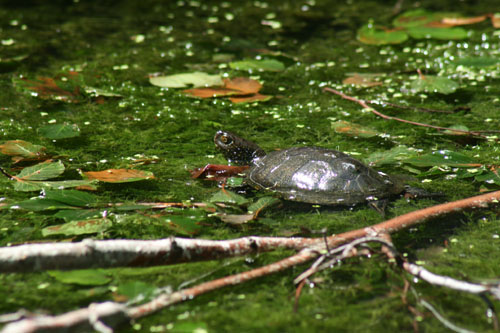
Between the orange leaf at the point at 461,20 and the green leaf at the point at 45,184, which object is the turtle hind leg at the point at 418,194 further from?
the orange leaf at the point at 461,20

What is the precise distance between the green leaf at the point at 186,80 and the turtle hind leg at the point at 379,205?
5.81 feet

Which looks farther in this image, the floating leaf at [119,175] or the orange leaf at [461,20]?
the orange leaf at [461,20]

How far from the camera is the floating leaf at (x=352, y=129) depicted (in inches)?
113

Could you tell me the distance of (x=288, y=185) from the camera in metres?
2.34

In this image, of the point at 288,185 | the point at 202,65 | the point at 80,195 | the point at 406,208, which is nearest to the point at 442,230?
the point at 406,208

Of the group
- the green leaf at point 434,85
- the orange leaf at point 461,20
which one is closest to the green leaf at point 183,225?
the green leaf at point 434,85

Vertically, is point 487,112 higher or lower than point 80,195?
lower

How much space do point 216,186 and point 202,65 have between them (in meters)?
2.01

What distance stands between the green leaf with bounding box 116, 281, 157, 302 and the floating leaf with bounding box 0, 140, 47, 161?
1.26m

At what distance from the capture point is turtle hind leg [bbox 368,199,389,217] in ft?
7.00

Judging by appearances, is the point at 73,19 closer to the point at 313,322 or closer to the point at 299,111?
the point at 299,111

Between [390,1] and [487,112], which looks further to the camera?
[390,1]

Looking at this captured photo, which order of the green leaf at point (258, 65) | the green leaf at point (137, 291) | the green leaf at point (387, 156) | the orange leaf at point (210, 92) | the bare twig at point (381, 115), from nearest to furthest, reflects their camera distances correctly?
the green leaf at point (137, 291), the green leaf at point (387, 156), the bare twig at point (381, 115), the orange leaf at point (210, 92), the green leaf at point (258, 65)

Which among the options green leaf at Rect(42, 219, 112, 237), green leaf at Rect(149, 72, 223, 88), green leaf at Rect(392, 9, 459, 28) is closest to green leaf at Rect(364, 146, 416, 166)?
green leaf at Rect(42, 219, 112, 237)
